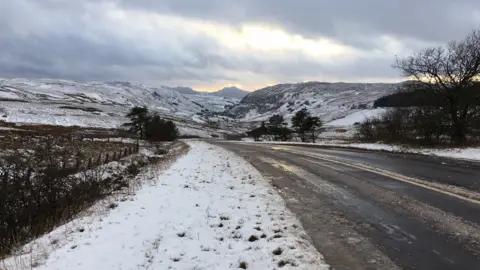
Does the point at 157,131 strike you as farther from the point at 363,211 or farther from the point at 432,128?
the point at 363,211

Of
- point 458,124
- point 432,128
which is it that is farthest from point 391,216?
point 432,128

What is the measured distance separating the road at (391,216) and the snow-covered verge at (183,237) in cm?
56

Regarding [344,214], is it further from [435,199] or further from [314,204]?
[435,199]

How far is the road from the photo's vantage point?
20.1ft

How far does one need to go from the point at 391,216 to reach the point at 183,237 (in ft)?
14.7

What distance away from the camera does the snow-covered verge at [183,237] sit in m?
6.12

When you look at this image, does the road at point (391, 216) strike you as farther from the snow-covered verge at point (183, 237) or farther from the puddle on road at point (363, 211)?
the snow-covered verge at point (183, 237)

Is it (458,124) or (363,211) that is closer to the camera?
(363,211)

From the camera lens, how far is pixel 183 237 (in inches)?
291

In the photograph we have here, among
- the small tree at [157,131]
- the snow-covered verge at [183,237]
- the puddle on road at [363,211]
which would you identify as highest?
the small tree at [157,131]

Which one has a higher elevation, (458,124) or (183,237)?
(458,124)

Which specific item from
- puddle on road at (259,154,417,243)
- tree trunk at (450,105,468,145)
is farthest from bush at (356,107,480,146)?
puddle on road at (259,154,417,243)

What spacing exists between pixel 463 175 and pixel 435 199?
17.2ft

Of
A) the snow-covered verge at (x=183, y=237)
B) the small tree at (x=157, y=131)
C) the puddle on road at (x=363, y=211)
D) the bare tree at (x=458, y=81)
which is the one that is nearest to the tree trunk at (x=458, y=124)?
the bare tree at (x=458, y=81)
